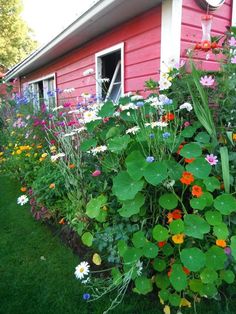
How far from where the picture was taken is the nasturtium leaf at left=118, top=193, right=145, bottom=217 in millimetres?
1574

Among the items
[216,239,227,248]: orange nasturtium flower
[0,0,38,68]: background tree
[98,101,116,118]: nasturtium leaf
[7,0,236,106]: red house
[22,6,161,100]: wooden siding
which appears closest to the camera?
[216,239,227,248]: orange nasturtium flower

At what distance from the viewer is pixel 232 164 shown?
182 cm

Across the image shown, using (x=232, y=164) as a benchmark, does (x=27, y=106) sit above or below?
above

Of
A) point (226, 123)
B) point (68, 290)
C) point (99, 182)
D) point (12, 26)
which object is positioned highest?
point (12, 26)

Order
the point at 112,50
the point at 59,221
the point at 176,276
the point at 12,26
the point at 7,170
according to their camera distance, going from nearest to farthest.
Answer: the point at 176,276 < the point at 59,221 < the point at 112,50 < the point at 7,170 < the point at 12,26

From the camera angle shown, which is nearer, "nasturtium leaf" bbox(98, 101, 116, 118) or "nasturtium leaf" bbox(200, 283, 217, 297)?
"nasturtium leaf" bbox(200, 283, 217, 297)

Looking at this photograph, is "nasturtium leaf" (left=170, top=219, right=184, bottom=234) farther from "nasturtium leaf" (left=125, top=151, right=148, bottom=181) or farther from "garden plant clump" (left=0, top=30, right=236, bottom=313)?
"nasturtium leaf" (left=125, top=151, right=148, bottom=181)

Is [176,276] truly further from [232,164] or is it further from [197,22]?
[197,22]

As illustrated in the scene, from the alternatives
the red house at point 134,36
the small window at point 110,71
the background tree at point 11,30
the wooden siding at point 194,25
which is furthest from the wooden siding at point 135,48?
the background tree at point 11,30

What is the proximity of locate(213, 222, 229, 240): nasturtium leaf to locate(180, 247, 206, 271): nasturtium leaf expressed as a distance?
0.14 metres

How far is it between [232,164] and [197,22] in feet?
6.34

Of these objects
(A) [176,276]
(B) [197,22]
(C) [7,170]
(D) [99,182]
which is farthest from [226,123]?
(C) [7,170]

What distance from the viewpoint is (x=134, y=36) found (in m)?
3.52

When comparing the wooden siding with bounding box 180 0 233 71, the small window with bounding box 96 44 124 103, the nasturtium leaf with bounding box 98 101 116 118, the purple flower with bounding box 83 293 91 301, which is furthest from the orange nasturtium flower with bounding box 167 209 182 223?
the small window with bounding box 96 44 124 103
